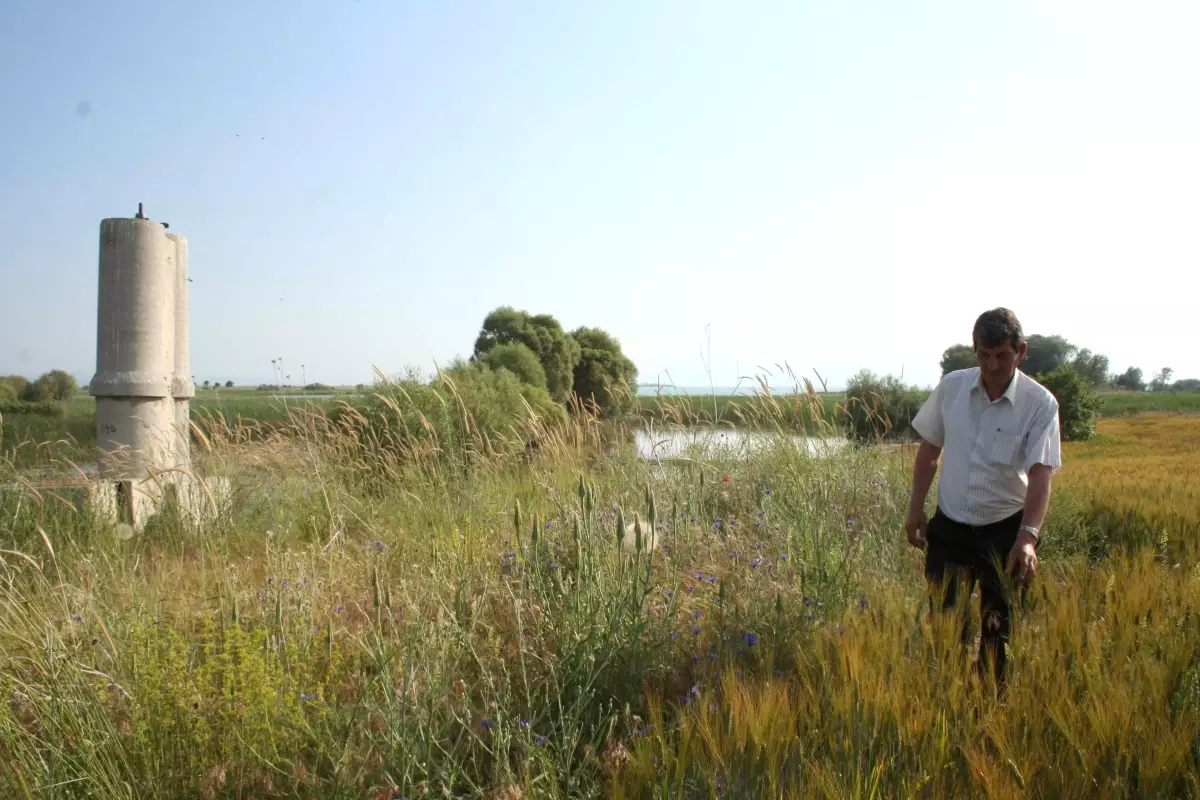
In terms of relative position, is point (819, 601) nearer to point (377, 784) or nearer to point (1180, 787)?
point (1180, 787)

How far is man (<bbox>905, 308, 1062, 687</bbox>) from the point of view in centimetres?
300

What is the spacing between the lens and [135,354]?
7.73 meters

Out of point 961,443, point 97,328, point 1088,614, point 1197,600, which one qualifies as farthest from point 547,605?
point 97,328

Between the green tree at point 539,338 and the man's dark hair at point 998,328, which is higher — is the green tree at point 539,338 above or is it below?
above

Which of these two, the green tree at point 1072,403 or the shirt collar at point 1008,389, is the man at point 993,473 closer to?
the shirt collar at point 1008,389

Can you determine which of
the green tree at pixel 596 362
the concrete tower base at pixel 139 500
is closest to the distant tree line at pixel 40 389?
the concrete tower base at pixel 139 500

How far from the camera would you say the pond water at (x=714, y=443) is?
7.33 m

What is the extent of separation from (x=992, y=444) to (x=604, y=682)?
1.92 meters

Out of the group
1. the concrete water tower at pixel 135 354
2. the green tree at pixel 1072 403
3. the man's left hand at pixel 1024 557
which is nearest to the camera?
the man's left hand at pixel 1024 557

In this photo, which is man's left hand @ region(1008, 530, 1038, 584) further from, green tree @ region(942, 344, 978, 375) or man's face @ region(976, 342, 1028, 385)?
green tree @ region(942, 344, 978, 375)

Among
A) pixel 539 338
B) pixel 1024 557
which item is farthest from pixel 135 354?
pixel 539 338

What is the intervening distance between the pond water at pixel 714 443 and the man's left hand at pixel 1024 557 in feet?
13.5

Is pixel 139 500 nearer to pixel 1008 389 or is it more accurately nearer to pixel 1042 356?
pixel 1008 389

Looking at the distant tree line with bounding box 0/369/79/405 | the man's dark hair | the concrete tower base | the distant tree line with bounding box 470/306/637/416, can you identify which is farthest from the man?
the distant tree line with bounding box 0/369/79/405
